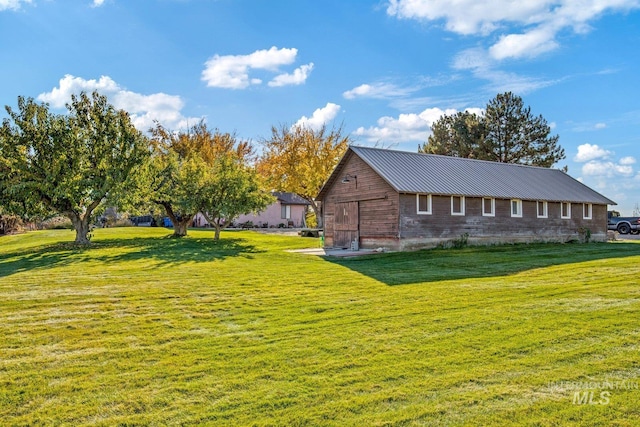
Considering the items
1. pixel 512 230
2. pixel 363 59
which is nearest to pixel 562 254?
pixel 512 230

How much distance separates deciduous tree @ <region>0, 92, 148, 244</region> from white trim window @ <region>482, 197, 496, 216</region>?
15482 mm

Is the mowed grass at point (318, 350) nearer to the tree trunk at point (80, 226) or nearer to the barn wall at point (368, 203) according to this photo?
the barn wall at point (368, 203)

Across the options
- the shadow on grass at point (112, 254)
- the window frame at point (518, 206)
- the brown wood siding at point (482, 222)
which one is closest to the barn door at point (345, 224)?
the brown wood siding at point (482, 222)

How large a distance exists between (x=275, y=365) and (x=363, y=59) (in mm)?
15801

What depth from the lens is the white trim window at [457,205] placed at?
→ 19.9 meters

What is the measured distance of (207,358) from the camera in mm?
5305

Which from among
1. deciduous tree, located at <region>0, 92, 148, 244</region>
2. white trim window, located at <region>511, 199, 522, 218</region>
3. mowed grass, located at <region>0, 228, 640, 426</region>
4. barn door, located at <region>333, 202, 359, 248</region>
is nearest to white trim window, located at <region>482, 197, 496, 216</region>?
white trim window, located at <region>511, 199, 522, 218</region>

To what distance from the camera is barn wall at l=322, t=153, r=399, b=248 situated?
18.7 m

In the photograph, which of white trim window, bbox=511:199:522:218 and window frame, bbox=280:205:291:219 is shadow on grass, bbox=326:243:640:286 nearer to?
white trim window, bbox=511:199:522:218

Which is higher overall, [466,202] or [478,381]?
[466,202]

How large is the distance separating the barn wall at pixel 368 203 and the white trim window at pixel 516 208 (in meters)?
7.11

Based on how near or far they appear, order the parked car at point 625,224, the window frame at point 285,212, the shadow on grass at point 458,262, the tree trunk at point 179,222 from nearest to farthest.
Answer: the shadow on grass at point 458,262, the tree trunk at point 179,222, the parked car at point 625,224, the window frame at point 285,212

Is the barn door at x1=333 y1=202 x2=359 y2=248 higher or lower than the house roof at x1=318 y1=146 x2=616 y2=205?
lower

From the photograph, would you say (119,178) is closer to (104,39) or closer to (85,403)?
(104,39)
